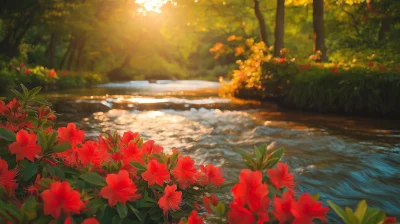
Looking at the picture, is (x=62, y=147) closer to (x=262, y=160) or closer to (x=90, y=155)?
(x=90, y=155)

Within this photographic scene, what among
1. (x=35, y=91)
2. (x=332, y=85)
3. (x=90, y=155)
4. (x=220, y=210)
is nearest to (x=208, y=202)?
(x=220, y=210)

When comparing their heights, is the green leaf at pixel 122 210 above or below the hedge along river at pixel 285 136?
above

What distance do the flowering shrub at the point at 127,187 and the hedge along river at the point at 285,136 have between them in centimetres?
173

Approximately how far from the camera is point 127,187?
1.45 m

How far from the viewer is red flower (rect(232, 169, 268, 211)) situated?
4.12 ft

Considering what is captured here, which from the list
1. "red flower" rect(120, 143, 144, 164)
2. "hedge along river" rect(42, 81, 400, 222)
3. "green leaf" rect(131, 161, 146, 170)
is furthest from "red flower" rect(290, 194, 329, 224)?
"hedge along river" rect(42, 81, 400, 222)

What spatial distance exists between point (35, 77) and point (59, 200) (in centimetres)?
1503

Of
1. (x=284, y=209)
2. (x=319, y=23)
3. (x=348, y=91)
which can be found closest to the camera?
(x=284, y=209)

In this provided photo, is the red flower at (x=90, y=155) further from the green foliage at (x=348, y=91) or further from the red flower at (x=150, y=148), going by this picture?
the green foliage at (x=348, y=91)

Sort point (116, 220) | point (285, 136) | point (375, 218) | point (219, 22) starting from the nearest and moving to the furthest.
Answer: point (375, 218), point (116, 220), point (285, 136), point (219, 22)

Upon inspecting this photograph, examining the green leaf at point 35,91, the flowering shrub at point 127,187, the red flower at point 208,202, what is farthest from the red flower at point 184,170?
the green leaf at point 35,91

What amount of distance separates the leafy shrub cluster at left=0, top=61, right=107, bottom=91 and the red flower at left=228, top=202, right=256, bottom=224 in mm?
11924

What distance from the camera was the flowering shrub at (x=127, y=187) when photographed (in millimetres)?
1252

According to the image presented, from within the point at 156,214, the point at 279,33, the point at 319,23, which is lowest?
the point at 156,214
